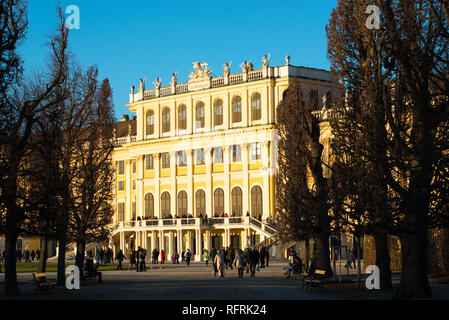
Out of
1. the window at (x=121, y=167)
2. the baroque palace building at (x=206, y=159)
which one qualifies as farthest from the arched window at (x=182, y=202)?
the window at (x=121, y=167)

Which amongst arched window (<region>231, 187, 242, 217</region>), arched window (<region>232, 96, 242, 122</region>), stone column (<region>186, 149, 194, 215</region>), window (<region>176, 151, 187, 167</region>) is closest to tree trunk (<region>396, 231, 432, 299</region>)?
arched window (<region>231, 187, 242, 217</region>)

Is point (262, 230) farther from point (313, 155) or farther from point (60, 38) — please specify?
point (60, 38)

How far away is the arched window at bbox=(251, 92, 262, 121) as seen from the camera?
70375 millimetres

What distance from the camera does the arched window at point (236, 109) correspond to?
7181cm

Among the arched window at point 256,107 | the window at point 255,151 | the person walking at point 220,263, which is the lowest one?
the person walking at point 220,263

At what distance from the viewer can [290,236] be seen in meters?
39.1

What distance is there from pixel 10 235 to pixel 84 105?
9169 mm

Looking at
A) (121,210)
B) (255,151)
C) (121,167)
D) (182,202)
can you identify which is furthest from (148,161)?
(255,151)

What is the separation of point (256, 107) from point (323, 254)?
125ft

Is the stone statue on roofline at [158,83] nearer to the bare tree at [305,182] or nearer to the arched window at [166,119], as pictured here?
the arched window at [166,119]

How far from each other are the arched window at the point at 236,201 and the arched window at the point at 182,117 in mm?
9076

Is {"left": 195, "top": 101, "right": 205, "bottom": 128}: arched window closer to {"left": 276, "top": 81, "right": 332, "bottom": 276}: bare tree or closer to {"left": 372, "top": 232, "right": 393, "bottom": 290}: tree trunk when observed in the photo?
{"left": 276, "top": 81, "right": 332, "bottom": 276}: bare tree

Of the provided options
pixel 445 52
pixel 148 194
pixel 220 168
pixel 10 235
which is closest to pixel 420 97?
pixel 445 52

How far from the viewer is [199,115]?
74500 millimetres
